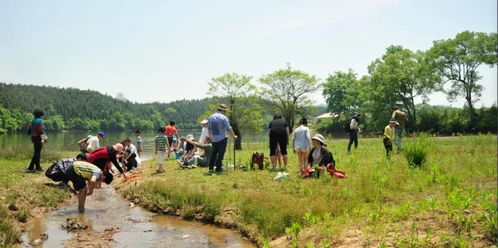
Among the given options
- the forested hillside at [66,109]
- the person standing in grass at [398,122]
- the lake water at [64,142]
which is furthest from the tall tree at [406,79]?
the forested hillside at [66,109]

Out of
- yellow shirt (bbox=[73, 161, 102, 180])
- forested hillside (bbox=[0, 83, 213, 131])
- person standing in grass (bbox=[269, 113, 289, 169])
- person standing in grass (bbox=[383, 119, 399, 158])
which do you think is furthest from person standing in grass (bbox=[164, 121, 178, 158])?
forested hillside (bbox=[0, 83, 213, 131])

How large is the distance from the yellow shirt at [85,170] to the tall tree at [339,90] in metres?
72.0

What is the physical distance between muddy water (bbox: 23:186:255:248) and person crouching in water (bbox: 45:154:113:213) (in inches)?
20.3

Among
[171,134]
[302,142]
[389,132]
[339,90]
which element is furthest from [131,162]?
[339,90]

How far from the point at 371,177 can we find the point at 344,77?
259 feet

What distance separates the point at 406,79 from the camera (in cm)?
5481

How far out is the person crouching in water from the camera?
368 inches

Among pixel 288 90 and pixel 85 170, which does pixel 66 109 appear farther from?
pixel 85 170

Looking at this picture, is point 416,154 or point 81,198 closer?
point 81,198

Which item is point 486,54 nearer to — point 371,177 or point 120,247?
point 371,177

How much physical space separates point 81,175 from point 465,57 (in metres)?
51.8

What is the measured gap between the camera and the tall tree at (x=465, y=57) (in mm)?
48553

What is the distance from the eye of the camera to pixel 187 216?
9031mm

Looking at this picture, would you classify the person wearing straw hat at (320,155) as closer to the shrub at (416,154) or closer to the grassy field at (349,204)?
the grassy field at (349,204)
